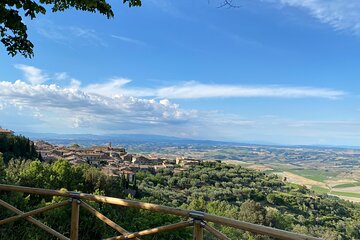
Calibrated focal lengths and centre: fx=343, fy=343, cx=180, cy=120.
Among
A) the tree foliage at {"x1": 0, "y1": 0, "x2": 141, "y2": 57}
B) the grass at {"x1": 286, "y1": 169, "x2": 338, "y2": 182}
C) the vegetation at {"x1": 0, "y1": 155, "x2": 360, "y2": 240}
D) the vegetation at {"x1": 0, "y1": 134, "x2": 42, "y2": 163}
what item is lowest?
the grass at {"x1": 286, "y1": 169, "x2": 338, "y2": 182}

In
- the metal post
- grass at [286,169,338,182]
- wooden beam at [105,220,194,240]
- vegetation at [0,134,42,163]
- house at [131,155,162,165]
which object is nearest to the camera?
wooden beam at [105,220,194,240]

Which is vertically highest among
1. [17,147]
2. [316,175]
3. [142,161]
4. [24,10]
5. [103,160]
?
[24,10]

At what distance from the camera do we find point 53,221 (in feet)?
26.4

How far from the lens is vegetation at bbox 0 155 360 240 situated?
8.49 m

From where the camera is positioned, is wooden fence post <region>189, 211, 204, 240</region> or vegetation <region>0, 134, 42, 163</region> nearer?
wooden fence post <region>189, 211, 204, 240</region>

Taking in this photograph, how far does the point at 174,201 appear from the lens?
2841 cm

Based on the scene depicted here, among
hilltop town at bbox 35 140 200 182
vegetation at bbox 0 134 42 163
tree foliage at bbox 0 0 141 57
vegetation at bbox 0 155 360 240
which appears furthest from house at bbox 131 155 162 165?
tree foliage at bbox 0 0 141 57

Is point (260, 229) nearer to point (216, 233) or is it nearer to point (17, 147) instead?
point (216, 233)

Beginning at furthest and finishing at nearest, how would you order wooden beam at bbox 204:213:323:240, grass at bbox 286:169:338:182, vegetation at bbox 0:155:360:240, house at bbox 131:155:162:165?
1. grass at bbox 286:169:338:182
2. house at bbox 131:155:162:165
3. vegetation at bbox 0:155:360:240
4. wooden beam at bbox 204:213:323:240

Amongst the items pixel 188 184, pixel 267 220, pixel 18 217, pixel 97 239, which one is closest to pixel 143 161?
pixel 188 184

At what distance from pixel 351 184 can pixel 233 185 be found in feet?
206

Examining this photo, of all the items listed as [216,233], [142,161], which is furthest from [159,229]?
[142,161]

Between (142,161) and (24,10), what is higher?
(24,10)

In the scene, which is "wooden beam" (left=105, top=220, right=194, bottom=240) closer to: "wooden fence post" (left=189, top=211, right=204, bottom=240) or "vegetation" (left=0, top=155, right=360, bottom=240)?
"wooden fence post" (left=189, top=211, right=204, bottom=240)
